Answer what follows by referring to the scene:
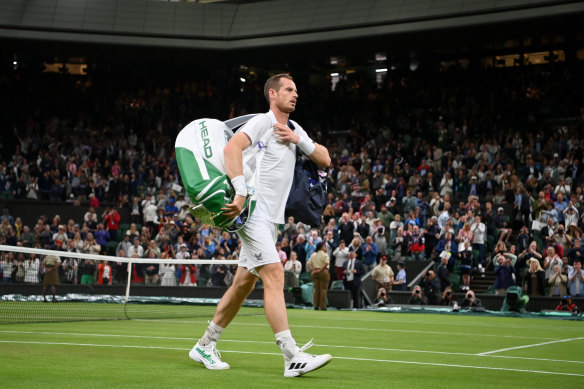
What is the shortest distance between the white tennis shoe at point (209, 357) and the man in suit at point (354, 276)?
18.2m

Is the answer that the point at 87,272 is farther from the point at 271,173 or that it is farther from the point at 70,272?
the point at 271,173

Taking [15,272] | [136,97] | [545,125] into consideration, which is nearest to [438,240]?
[545,125]

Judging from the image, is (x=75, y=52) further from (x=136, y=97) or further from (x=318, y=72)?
(x=318, y=72)

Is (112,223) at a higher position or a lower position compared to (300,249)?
higher

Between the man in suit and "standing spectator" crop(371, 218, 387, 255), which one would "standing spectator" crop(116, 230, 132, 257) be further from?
"standing spectator" crop(371, 218, 387, 255)

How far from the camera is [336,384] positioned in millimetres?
6234

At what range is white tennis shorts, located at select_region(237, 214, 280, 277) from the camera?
7.00 m

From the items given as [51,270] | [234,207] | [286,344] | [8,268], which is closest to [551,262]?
[51,270]

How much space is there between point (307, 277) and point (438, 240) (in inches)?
175

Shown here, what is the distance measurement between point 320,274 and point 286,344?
17216mm

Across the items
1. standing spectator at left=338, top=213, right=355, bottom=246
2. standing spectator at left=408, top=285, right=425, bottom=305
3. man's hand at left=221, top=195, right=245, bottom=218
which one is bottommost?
standing spectator at left=408, top=285, right=425, bottom=305

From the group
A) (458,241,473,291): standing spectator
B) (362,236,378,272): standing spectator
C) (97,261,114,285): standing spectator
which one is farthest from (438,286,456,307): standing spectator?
(97,261,114,285): standing spectator

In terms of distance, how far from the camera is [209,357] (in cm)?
723

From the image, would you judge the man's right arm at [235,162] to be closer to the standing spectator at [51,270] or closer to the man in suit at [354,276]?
the standing spectator at [51,270]
